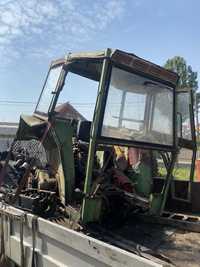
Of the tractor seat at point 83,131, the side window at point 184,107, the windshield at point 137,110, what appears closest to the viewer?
the windshield at point 137,110

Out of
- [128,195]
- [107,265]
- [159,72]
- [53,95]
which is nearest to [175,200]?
[128,195]

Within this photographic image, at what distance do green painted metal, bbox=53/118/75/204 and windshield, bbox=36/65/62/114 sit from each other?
1.11 ft

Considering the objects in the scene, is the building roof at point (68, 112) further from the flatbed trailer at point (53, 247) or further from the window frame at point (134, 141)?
the flatbed trailer at point (53, 247)

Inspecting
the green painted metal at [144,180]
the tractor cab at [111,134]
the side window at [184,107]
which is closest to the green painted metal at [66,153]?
the tractor cab at [111,134]

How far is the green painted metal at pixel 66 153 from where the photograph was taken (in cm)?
426

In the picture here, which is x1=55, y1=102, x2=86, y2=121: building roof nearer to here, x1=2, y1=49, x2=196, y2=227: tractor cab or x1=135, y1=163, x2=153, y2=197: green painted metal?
x1=2, y1=49, x2=196, y2=227: tractor cab

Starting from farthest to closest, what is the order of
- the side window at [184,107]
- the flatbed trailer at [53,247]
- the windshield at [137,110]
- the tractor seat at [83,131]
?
the side window at [184,107] < the tractor seat at [83,131] < the windshield at [137,110] < the flatbed trailer at [53,247]

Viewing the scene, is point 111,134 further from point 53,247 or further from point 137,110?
point 53,247

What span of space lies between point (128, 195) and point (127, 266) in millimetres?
2019

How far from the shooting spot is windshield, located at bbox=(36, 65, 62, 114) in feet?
15.4

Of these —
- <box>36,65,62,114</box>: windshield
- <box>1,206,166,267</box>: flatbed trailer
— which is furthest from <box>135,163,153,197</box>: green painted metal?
<box>1,206,166,267</box>: flatbed trailer

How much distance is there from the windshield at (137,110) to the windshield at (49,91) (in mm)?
822

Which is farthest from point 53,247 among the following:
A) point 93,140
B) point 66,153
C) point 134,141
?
point 134,141

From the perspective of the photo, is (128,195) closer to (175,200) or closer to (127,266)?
(175,200)
